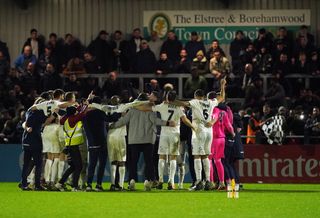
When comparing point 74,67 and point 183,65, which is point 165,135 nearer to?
point 183,65

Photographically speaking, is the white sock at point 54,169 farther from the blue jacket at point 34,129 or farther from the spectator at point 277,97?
the spectator at point 277,97

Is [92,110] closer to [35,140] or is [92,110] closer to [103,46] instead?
[35,140]

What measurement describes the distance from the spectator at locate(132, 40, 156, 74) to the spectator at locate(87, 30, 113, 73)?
86 cm

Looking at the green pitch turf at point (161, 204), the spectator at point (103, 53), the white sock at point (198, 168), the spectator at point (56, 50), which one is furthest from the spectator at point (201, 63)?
the green pitch turf at point (161, 204)

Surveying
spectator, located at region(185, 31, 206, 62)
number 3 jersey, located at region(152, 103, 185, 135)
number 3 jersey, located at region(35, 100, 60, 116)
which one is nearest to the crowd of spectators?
spectator, located at region(185, 31, 206, 62)

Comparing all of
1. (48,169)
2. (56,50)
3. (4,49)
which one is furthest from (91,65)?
(48,169)

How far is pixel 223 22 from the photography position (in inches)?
1396

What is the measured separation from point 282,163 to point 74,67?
7498 millimetres

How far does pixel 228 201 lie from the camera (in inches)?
846

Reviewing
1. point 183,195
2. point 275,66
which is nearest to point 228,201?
point 183,195

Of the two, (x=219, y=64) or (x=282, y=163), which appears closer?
(x=282, y=163)

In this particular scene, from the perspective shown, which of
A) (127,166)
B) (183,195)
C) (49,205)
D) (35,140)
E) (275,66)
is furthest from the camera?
(275,66)

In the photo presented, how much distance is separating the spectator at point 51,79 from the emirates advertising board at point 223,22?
4251 mm

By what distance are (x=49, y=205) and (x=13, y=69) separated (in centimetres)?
1341
